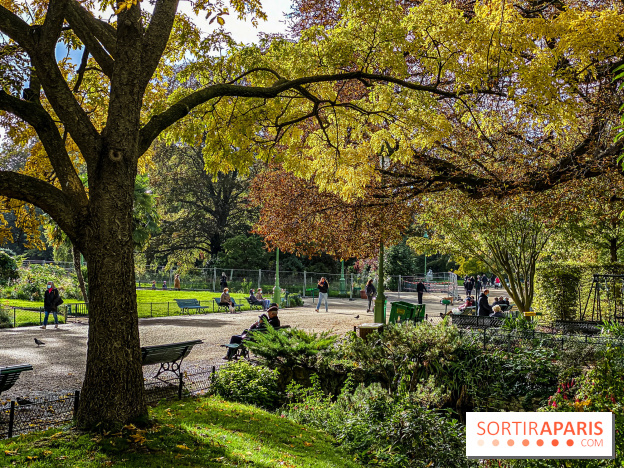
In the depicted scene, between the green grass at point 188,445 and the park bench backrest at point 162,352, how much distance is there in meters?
1.14

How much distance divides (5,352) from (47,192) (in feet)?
29.3

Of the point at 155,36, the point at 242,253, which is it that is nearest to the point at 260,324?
the point at 155,36

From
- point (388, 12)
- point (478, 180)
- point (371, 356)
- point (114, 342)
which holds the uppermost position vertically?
point (388, 12)

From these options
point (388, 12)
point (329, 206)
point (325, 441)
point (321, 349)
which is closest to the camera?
point (325, 441)

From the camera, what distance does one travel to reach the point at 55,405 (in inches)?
287

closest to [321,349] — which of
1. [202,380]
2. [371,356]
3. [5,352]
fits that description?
[371,356]

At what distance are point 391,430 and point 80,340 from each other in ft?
39.8

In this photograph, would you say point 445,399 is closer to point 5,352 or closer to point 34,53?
point 34,53

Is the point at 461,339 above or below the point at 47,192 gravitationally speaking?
below

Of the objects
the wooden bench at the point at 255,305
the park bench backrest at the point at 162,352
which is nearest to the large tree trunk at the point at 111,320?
the park bench backrest at the point at 162,352

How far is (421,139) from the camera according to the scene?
363 inches

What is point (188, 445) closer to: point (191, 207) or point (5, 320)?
point (5, 320)

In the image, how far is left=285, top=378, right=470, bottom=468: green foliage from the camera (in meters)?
5.98

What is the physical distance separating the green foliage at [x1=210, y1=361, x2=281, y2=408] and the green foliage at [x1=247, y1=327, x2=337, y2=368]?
41 centimetres
